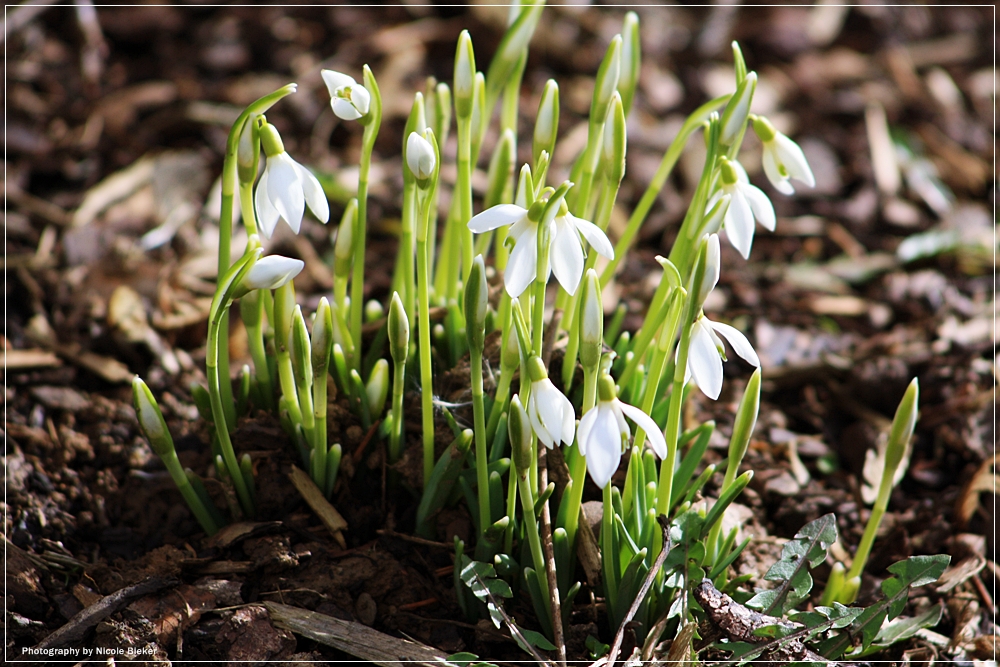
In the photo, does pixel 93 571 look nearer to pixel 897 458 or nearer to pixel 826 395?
pixel 897 458

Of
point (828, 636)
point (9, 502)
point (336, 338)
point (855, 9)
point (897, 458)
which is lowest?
point (828, 636)

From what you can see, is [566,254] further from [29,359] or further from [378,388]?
[29,359]

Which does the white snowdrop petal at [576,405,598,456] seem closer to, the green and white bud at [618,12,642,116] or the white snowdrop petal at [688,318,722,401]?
the white snowdrop petal at [688,318,722,401]

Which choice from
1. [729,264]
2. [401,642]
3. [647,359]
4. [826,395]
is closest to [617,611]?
[401,642]

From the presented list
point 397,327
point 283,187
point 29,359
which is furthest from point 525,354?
point 29,359

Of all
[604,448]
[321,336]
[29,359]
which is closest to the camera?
[604,448]

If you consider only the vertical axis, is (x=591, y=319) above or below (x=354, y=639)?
above

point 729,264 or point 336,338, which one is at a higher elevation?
point 336,338
